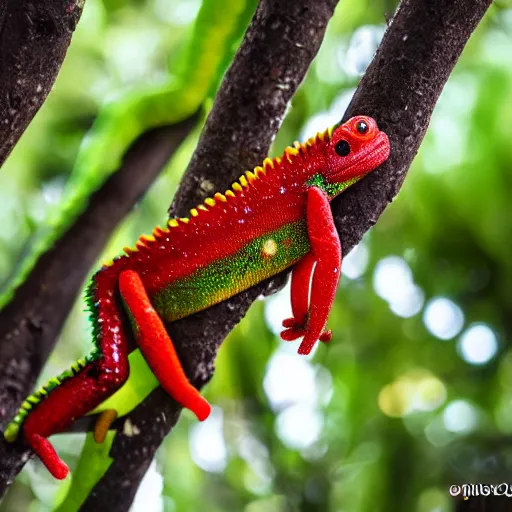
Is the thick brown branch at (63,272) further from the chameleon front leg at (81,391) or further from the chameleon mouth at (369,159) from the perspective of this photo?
the chameleon mouth at (369,159)

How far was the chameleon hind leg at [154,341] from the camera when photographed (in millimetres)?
432

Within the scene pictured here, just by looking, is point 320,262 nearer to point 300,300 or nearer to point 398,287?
point 300,300

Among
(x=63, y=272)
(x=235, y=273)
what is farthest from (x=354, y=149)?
(x=63, y=272)

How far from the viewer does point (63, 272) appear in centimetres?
79

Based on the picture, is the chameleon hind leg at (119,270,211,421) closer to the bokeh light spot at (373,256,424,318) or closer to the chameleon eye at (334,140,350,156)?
the chameleon eye at (334,140,350,156)

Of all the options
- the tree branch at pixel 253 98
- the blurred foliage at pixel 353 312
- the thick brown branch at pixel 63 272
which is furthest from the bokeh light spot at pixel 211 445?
the tree branch at pixel 253 98

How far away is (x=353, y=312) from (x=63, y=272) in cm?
46

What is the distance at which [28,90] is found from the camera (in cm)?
41

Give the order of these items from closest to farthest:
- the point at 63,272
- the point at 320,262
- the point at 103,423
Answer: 1. the point at 320,262
2. the point at 103,423
3. the point at 63,272

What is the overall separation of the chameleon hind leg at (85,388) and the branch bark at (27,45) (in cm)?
14

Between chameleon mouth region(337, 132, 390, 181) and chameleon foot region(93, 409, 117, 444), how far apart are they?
0.84 ft

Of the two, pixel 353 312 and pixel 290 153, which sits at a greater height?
pixel 353 312

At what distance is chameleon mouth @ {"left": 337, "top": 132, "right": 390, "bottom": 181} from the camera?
416 millimetres

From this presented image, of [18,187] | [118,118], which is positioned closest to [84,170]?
[118,118]
